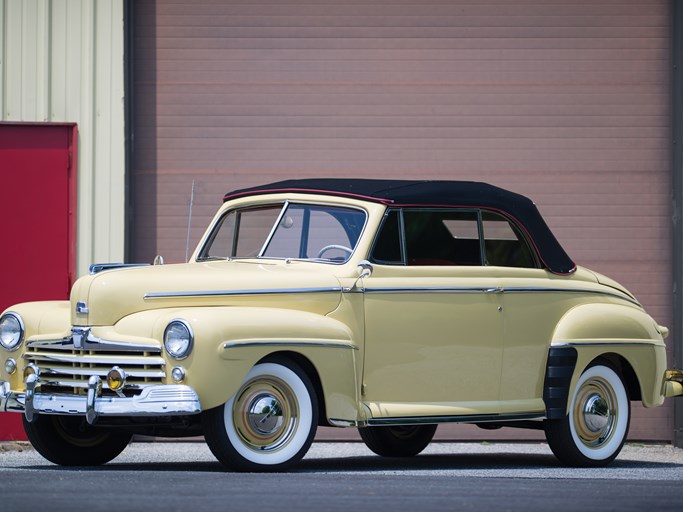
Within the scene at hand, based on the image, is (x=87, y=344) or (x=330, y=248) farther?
(x=330, y=248)

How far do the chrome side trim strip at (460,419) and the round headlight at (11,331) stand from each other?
230cm

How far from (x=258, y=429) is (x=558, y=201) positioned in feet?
18.5

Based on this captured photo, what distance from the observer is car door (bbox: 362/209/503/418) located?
9039 millimetres

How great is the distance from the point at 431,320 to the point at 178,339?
6.31 ft

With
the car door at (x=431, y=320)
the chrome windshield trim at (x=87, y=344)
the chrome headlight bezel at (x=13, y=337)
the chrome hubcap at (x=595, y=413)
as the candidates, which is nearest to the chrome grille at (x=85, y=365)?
the chrome windshield trim at (x=87, y=344)

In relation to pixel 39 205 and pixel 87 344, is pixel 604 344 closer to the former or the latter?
pixel 87 344

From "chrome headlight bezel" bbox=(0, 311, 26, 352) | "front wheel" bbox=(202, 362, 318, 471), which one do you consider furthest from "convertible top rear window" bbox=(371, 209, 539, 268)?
"chrome headlight bezel" bbox=(0, 311, 26, 352)

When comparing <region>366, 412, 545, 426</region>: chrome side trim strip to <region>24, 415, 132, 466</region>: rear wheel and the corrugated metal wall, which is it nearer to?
<region>24, 415, 132, 466</region>: rear wheel

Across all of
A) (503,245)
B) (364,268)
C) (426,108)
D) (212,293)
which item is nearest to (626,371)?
(503,245)

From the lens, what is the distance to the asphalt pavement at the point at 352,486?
21.7ft

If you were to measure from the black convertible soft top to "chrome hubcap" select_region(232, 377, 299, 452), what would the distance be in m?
1.57

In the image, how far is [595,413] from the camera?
10070 millimetres

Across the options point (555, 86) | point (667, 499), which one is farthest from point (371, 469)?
point (555, 86)

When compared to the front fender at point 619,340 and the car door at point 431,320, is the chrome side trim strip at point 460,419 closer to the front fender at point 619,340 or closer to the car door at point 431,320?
the car door at point 431,320
